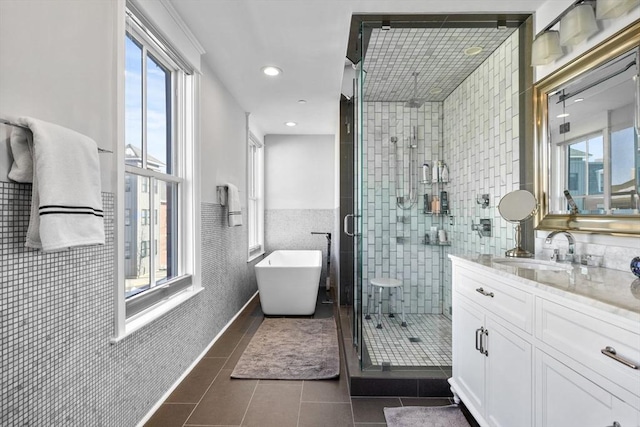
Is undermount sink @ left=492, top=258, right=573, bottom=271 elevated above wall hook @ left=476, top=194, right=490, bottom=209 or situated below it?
below

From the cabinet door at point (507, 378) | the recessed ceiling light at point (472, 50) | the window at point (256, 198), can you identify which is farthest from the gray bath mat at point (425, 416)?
the window at point (256, 198)

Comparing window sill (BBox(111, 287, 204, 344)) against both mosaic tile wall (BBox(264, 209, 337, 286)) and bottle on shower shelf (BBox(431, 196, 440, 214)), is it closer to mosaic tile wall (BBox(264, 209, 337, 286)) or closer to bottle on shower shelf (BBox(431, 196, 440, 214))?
bottle on shower shelf (BBox(431, 196, 440, 214))

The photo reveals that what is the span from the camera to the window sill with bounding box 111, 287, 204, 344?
5.64 feet

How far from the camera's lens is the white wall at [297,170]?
220 inches

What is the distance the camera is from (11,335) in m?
1.12

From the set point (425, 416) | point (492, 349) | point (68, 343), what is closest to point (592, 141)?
point (492, 349)

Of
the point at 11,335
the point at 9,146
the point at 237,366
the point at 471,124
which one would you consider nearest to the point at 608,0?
the point at 471,124

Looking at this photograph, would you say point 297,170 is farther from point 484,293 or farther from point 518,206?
point 484,293

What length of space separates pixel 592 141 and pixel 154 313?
8.42 feet

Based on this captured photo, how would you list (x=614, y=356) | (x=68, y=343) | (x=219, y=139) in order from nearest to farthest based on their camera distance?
(x=614, y=356) < (x=68, y=343) < (x=219, y=139)

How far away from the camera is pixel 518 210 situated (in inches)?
81.7

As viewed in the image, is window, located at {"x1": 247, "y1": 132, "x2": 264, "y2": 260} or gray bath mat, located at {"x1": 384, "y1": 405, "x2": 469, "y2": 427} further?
window, located at {"x1": 247, "y1": 132, "x2": 264, "y2": 260}

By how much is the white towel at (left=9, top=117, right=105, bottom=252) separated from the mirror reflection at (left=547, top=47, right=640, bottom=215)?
226cm

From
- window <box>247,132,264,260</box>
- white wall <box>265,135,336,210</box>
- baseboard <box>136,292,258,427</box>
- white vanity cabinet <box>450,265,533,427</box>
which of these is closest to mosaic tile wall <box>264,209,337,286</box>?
white wall <box>265,135,336,210</box>
